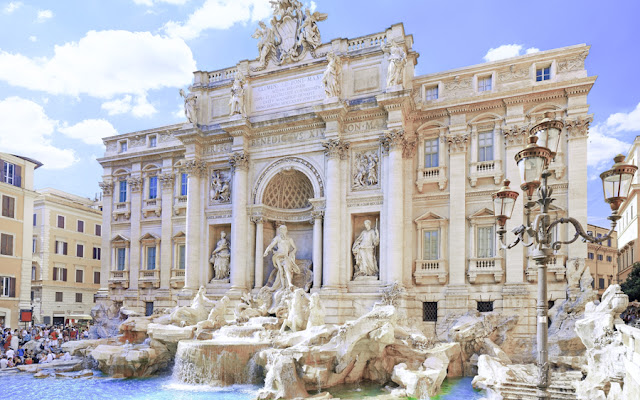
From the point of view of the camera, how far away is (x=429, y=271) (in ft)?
65.7

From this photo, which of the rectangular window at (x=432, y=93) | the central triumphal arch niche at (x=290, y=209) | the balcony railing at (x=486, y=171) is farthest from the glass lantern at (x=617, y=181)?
the central triumphal arch niche at (x=290, y=209)

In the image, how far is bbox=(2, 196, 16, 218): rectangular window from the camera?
89.1 ft

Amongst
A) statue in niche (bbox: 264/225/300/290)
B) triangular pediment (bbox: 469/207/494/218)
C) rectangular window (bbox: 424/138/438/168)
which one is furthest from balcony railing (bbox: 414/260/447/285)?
statue in niche (bbox: 264/225/300/290)

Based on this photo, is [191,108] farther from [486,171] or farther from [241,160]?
[486,171]

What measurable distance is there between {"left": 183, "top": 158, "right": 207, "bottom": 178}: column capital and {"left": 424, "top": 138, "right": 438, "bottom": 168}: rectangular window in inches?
407

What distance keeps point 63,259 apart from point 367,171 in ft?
83.5

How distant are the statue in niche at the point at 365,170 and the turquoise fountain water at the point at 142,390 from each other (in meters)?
8.33

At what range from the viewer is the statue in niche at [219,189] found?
77.6 ft

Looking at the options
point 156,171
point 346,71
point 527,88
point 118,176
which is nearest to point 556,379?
point 527,88

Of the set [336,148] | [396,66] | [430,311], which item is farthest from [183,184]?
[430,311]

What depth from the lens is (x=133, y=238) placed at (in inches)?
1046

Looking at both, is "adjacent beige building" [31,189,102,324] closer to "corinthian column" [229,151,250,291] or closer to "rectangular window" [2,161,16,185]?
"rectangular window" [2,161,16,185]

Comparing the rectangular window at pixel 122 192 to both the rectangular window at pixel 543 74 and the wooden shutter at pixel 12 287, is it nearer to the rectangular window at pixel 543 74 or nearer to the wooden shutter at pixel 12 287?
the wooden shutter at pixel 12 287

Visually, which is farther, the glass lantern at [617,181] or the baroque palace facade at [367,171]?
the baroque palace facade at [367,171]
